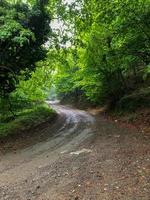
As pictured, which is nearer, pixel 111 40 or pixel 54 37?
pixel 54 37

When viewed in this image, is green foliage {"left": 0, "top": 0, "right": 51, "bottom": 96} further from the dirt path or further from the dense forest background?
the dirt path

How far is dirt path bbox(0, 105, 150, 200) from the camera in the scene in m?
7.27

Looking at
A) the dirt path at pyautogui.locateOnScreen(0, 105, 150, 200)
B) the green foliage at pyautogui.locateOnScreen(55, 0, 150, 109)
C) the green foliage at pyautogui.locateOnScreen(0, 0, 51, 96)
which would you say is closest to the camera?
the dirt path at pyautogui.locateOnScreen(0, 105, 150, 200)

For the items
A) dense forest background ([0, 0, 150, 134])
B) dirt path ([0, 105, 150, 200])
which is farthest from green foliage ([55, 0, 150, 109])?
dirt path ([0, 105, 150, 200])

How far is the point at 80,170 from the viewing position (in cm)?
920

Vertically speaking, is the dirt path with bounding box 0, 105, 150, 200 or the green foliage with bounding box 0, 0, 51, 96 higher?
the green foliage with bounding box 0, 0, 51, 96

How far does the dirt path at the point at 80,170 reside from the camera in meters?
7.27

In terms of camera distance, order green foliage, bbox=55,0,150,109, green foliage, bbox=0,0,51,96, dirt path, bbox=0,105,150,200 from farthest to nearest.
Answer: green foliage, bbox=55,0,150,109, green foliage, bbox=0,0,51,96, dirt path, bbox=0,105,150,200

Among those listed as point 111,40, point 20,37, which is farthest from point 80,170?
point 111,40

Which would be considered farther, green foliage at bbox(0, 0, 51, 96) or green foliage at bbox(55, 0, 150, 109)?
green foliage at bbox(55, 0, 150, 109)

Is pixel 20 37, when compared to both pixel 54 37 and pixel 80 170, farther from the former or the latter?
pixel 80 170

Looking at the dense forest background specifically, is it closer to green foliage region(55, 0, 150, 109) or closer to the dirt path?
green foliage region(55, 0, 150, 109)

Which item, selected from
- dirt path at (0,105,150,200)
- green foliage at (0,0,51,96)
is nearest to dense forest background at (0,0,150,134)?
green foliage at (0,0,51,96)

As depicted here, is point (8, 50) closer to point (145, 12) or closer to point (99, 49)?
point (145, 12)
